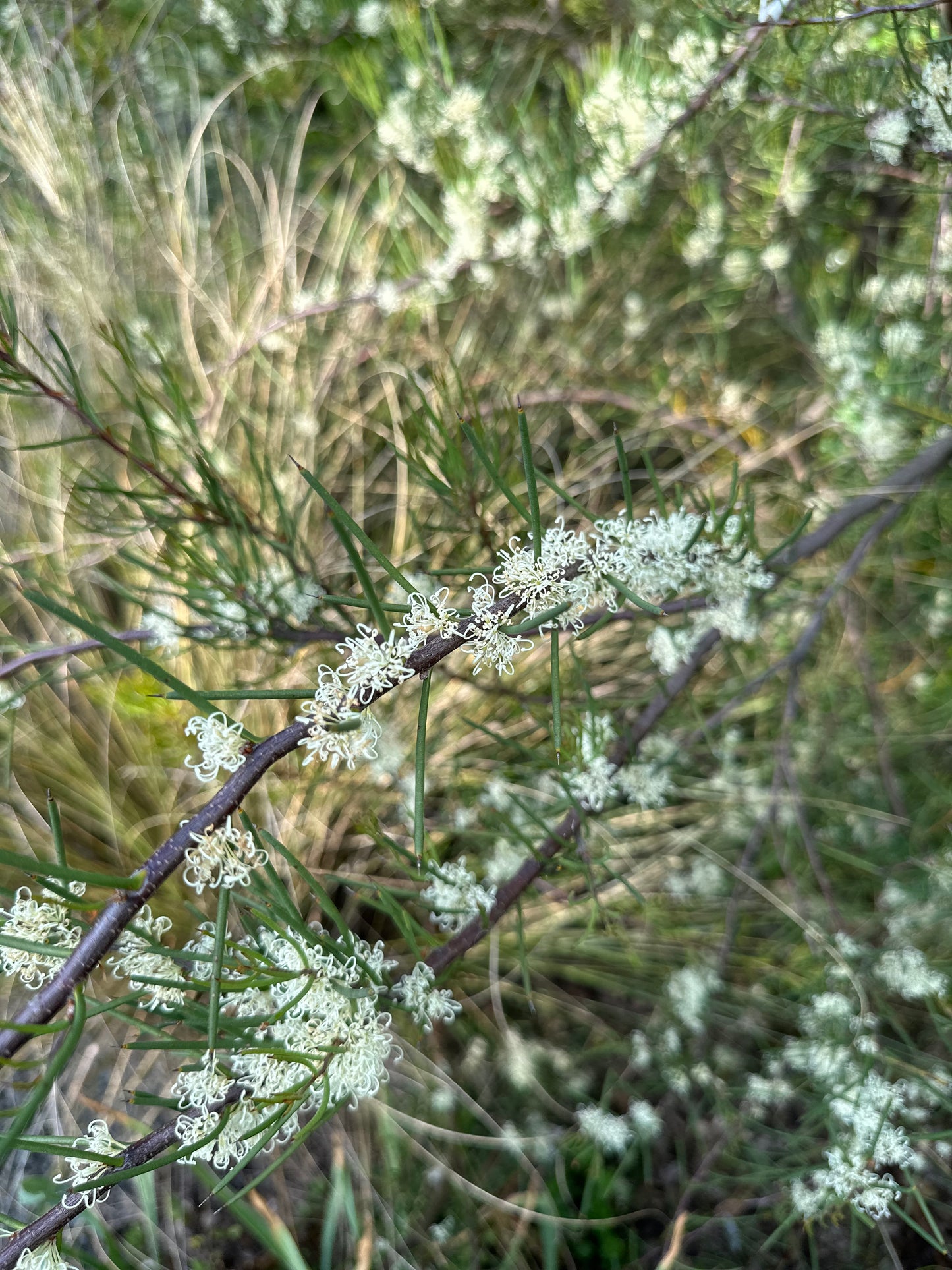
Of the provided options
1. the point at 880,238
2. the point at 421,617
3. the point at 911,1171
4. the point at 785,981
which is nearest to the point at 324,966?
the point at 421,617

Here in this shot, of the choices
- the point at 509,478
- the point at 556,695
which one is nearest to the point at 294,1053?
the point at 556,695

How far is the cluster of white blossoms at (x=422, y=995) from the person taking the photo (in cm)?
38

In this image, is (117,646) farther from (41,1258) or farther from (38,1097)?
(41,1258)

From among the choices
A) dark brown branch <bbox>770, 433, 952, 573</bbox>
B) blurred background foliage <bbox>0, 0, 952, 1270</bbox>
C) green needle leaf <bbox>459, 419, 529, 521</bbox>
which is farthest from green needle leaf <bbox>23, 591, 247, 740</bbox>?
dark brown branch <bbox>770, 433, 952, 573</bbox>

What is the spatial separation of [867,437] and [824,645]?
0.95ft

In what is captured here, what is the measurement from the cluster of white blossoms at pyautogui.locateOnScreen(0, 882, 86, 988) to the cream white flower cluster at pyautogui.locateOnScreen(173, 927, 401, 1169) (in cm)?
7

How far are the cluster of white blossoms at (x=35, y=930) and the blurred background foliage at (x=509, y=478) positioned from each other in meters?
0.38

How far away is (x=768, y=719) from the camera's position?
97 centimetres

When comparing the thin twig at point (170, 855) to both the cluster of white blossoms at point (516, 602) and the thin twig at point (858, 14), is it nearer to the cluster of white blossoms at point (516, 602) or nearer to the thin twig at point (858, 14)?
the cluster of white blossoms at point (516, 602)

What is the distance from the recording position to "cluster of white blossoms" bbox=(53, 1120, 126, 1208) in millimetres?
276

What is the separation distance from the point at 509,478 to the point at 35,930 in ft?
1.82

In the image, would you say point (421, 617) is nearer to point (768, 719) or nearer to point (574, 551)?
point (574, 551)

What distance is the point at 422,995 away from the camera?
15.1 inches

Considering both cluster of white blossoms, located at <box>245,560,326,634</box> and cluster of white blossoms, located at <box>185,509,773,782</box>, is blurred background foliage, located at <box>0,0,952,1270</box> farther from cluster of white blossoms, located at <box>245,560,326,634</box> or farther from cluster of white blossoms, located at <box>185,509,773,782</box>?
cluster of white blossoms, located at <box>185,509,773,782</box>
